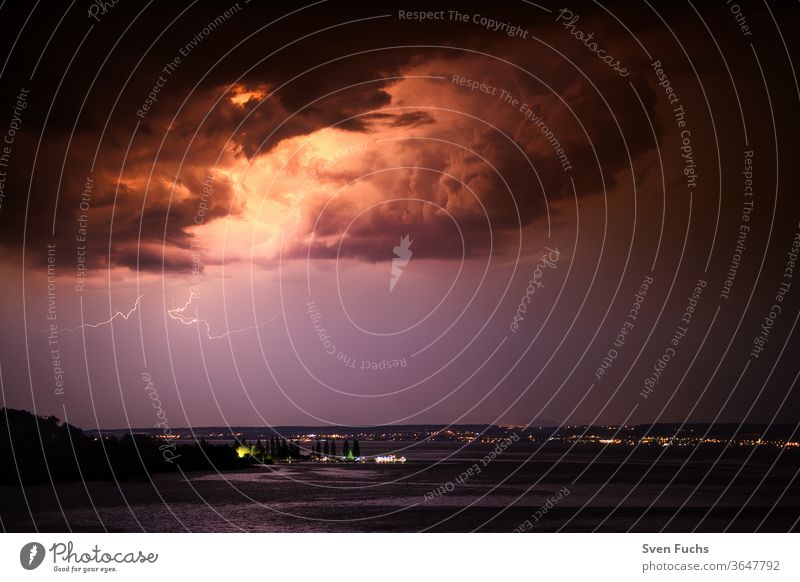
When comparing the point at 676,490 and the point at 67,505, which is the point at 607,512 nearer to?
the point at 676,490

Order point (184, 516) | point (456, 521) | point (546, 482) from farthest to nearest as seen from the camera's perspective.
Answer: point (546, 482), point (184, 516), point (456, 521)

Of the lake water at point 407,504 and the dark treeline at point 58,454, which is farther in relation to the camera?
the dark treeline at point 58,454

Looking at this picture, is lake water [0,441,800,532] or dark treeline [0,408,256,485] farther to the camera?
dark treeline [0,408,256,485]

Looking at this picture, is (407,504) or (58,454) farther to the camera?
(58,454)
